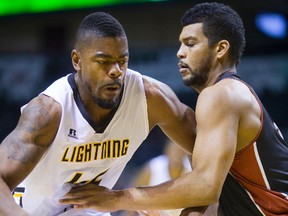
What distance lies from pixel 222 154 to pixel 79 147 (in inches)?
29.3

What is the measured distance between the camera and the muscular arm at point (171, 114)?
8.82 feet

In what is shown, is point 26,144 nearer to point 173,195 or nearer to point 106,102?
point 106,102

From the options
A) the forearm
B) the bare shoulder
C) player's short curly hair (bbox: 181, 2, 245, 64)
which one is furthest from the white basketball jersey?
the bare shoulder

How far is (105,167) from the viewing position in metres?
2.66

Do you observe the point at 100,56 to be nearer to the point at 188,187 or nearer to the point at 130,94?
the point at 130,94

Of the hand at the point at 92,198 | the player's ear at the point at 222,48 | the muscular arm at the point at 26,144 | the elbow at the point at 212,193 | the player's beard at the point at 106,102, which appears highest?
the player's ear at the point at 222,48

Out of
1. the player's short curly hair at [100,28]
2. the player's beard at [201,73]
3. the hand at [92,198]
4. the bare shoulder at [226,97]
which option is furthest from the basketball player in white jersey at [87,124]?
the bare shoulder at [226,97]

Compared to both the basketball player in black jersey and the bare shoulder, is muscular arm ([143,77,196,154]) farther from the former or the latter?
the bare shoulder

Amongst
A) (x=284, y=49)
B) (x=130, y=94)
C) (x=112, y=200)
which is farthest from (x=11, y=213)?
(x=284, y=49)

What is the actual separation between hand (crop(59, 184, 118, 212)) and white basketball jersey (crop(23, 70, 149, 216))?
14cm

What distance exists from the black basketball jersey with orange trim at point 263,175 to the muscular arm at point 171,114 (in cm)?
51

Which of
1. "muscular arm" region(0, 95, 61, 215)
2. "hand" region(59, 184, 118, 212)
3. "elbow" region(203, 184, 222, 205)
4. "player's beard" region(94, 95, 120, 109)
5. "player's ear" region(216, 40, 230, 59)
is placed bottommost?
"hand" region(59, 184, 118, 212)

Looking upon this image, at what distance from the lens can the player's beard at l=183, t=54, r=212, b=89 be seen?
93.4 inches

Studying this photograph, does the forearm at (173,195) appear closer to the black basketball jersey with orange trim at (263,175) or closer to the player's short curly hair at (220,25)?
the black basketball jersey with orange trim at (263,175)
